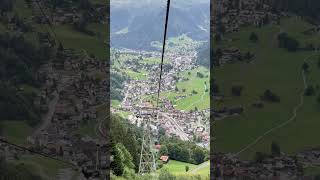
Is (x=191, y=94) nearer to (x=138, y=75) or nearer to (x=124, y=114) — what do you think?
(x=138, y=75)

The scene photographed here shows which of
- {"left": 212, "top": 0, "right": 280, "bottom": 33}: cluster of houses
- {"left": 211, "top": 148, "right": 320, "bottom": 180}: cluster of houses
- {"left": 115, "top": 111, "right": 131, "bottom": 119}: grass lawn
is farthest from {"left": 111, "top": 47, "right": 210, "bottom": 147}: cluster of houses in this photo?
{"left": 212, "top": 0, "right": 280, "bottom": 33}: cluster of houses

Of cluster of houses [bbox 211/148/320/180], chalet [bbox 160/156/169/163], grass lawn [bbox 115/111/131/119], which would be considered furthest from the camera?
grass lawn [bbox 115/111/131/119]

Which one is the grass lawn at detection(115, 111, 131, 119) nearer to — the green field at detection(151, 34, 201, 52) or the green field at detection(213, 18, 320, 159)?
the green field at detection(151, 34, 201, 52)

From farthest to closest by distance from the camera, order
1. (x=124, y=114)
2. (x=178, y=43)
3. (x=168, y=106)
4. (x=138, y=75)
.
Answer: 1. (x=178, y=43)
2. (x=138, y=75)
3. (x=124, y=114)
4. (x=168, y=106)

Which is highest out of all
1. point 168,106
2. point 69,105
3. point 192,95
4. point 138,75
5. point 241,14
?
point 241,14

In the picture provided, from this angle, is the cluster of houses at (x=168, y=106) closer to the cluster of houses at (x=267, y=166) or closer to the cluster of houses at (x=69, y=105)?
the cluster of houses at (x=267, y=166)

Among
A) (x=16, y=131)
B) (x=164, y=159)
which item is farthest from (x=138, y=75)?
(x=16, y=131)
